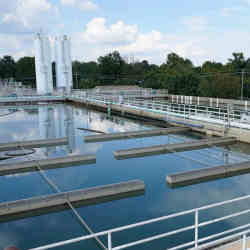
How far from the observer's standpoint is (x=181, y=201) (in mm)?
9234

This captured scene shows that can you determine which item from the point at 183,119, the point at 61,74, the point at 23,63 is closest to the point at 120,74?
the point at 23,63

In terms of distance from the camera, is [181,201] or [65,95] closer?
[181,201]

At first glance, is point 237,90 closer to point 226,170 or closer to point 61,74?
point 61,74

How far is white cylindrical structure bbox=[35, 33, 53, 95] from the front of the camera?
50.0 metres

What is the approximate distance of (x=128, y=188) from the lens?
31.6 ft

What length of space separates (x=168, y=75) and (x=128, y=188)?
54.4 m

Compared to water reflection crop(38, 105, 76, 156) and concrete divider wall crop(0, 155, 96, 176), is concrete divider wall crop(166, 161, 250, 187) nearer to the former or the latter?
concrete divider wall crop(0, 155, 96, 176)

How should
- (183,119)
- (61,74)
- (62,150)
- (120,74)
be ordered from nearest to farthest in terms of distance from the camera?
1. (62,150)
2. (183,119)
3. (61,74)
4. (120,74)

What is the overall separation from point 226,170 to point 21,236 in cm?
782

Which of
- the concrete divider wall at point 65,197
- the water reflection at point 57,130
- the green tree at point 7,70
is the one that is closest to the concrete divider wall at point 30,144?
the water reflection at point 57,130

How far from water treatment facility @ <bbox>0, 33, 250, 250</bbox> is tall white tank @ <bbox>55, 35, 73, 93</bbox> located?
96.9 feet

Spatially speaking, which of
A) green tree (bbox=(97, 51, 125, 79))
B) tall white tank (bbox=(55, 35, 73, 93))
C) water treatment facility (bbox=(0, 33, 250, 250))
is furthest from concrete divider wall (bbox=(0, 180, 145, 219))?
green tree (bbox=(97, 51, 125, 79))

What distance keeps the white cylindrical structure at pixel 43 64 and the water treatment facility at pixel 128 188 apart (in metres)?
28.9

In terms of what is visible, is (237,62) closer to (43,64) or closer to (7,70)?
(43,64)
